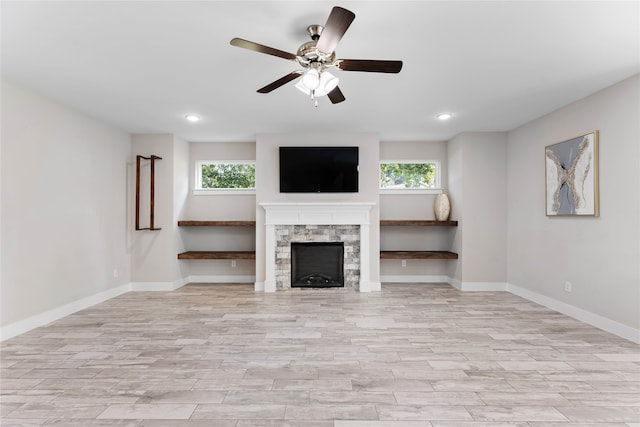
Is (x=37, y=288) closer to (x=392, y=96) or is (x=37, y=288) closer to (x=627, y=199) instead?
(x=392, y=96)

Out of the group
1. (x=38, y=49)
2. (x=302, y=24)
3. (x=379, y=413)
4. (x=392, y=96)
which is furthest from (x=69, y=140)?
(x=379, y=413)

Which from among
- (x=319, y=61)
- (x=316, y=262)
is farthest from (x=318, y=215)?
(x=319, y=61)

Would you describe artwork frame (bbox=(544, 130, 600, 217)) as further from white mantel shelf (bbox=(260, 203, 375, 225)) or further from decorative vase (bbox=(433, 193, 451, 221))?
white mantel shelf (bbox=(260, 203, 375, 225))

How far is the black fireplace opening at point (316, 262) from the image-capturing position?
17.8ft

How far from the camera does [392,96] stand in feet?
12.4

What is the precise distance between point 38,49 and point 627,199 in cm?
534

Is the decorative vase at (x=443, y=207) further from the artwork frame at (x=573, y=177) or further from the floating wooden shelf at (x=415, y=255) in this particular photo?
the artwork frame at (x=573, y=177)

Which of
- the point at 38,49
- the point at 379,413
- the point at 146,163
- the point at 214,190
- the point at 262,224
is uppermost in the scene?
the point at 38,49

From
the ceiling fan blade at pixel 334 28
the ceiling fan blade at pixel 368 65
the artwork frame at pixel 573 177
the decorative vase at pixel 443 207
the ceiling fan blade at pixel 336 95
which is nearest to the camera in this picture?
the ceiling fan blade at pixel 334 28

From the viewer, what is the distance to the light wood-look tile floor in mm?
2020

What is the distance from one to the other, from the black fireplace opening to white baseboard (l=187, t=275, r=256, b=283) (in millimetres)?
1037

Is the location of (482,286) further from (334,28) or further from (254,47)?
(254,47)

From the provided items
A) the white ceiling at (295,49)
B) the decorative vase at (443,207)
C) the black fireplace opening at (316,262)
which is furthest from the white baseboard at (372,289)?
the white ceiling at (295,49)

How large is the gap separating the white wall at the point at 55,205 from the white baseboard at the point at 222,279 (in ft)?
3.77
